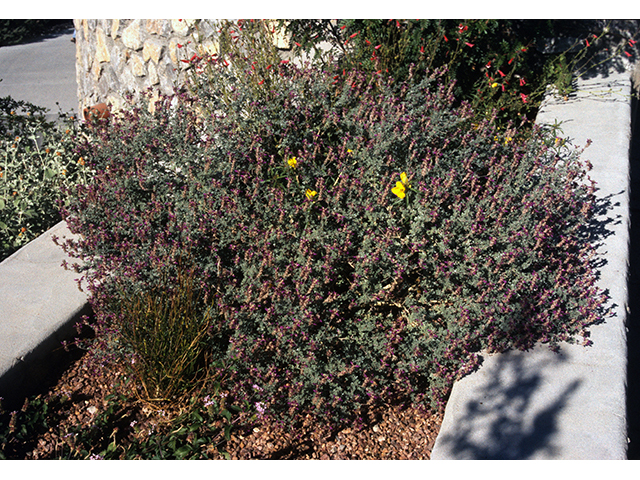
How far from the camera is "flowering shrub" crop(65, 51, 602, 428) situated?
2.60 m

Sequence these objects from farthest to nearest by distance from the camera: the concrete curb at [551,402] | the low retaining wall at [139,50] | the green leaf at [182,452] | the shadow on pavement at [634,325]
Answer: the low retaining wall at [139,50] → the shadow on pavement at [634,325] → the green leaf at [182,452] → the concrete curb at [551,402]

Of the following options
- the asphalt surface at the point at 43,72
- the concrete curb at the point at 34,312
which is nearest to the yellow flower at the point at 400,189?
the concrete curb at the point at 34,312

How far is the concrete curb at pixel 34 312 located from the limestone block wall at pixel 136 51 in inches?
78.6

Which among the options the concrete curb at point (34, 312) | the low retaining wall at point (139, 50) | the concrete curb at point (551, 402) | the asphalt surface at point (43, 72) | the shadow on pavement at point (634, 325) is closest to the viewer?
the concrete curb at point (551, 402)

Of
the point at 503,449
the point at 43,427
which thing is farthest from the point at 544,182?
the point at 43,427

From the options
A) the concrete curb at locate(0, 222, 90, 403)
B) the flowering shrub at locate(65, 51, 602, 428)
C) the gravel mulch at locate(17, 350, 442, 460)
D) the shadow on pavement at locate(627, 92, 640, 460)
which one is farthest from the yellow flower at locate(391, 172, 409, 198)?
the concrete curb at locate(0, 222, 90, 403)

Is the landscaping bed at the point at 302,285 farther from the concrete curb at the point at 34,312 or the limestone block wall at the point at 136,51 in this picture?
the limestone block wall at the point at 136,51

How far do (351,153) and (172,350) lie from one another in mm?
1604

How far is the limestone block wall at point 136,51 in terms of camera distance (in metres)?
5.05

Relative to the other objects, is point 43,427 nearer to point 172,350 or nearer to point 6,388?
point 6,388

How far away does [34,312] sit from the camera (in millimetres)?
2975

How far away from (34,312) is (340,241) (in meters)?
1.71

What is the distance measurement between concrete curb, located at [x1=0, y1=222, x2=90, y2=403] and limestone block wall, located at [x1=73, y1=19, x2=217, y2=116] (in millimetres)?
1998

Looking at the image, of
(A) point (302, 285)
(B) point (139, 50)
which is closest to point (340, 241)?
(A) point (302, 285)
